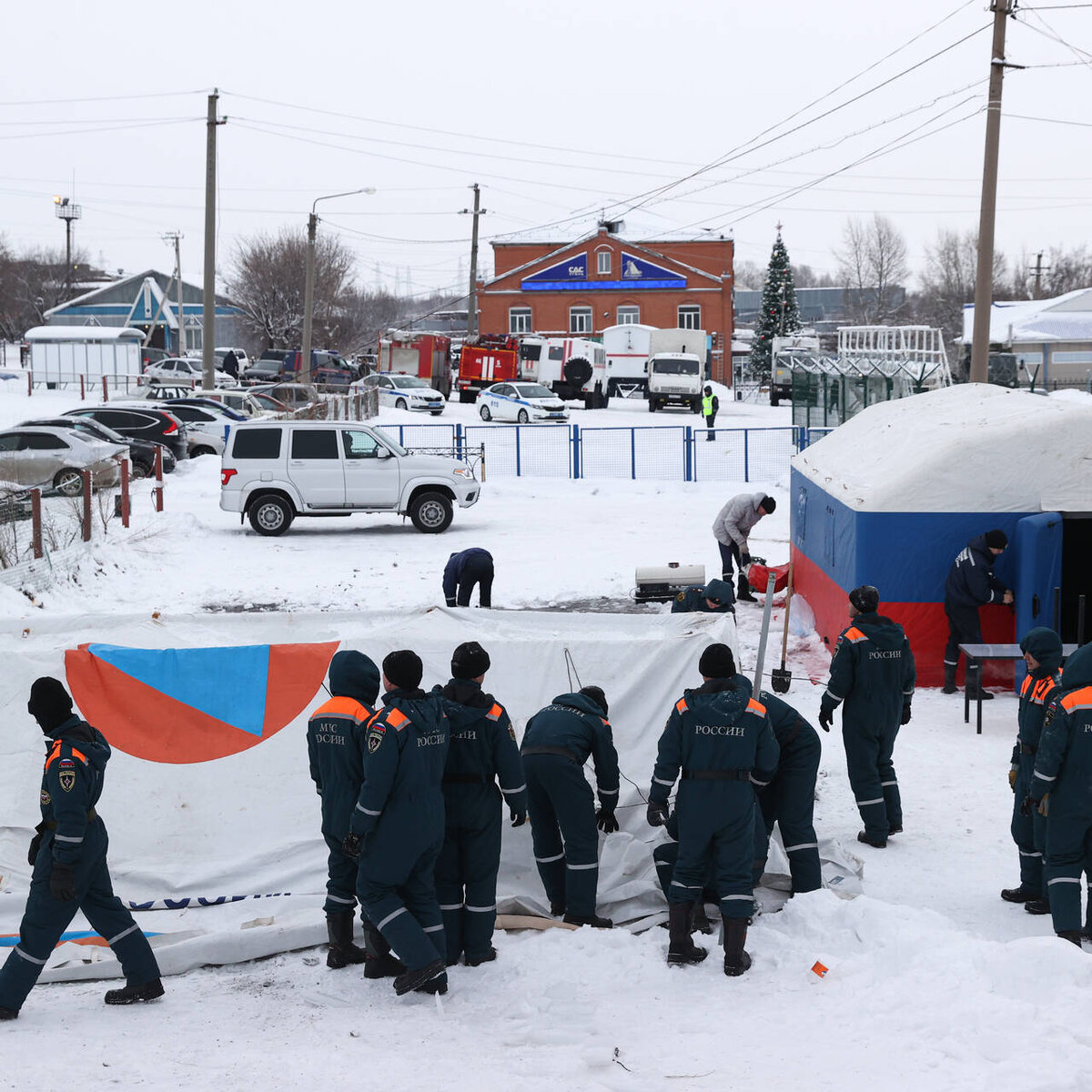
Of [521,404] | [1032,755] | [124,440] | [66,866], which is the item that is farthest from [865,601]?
[521,404]

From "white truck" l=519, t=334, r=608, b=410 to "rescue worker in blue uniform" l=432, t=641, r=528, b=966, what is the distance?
4509 centimetres

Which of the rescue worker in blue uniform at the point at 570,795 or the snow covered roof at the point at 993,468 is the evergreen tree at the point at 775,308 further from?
the rescue worker in blue uniform at the point at 570,795

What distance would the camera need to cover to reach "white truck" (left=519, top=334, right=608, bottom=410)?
50.9 meters

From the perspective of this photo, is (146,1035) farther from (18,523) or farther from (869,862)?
(18,523)

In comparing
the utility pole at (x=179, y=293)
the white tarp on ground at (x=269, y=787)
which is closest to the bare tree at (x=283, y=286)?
the utility pole at (x=179, y=293)

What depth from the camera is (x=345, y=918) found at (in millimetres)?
6215

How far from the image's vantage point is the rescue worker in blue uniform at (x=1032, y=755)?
22.5ft

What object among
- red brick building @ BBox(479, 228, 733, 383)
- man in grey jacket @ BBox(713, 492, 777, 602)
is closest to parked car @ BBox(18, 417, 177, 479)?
man in grey jacket @ BBox(713, 492, 777, 602)

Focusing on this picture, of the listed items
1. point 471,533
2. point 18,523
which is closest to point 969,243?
point 471,533

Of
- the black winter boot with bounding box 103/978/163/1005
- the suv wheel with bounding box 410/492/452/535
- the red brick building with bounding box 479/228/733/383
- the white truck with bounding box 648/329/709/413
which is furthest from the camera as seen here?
the red brick building with bounding box 479/228/733/383

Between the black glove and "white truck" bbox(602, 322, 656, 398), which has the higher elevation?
"white truck" bbox(602, 322, 656, 398)

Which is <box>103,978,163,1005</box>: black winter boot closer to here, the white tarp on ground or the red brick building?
the white tarp on ground

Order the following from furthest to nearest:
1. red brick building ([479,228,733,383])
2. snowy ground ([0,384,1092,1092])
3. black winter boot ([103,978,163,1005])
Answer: red brick building ([479,228,733,383]) < black winter boot ([103,978,163,1005]) < snowy ground ([0,384,1092,1092])

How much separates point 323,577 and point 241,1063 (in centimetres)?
1253
